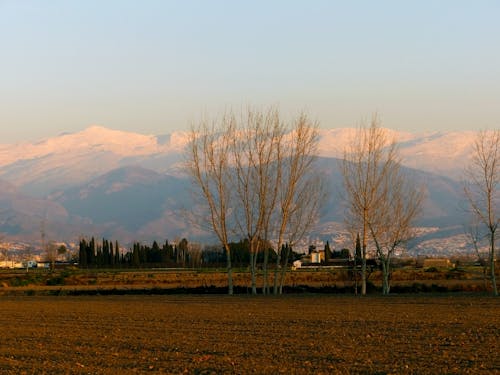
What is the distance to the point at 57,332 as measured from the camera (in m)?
28.7

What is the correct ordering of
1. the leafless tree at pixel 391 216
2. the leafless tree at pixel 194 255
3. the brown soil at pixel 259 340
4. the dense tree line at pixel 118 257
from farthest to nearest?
the leafless tree at pixel 194 255, the dense tree line at pixel 118 257, the leafless tree at pixel 391 216, the brown soil at pixel 259 340

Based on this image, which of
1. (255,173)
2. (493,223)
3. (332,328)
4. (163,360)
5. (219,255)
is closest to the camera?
(163,360)

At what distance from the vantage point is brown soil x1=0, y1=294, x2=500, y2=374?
758 inches

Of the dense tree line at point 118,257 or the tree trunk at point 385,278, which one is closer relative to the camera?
the tree trunk at point 385,278

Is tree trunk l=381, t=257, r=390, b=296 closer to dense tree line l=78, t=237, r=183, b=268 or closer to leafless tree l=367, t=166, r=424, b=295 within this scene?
leafless tree l=367, t=166, r=424, b=295

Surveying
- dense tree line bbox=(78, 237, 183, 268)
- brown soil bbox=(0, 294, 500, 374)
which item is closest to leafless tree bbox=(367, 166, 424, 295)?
brown soil bbox=(0, 294, 500, 374)

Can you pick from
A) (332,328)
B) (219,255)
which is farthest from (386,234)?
(219,255)

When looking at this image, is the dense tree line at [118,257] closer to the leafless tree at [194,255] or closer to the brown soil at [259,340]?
the leafless tree at [194,255]

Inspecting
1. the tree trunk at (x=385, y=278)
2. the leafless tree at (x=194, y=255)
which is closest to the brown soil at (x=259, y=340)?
the tree trunk at (x=385, y=278)

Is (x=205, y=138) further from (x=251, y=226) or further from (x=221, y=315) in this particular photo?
(x=221, y=315)

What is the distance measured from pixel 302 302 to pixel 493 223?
13.8 meters

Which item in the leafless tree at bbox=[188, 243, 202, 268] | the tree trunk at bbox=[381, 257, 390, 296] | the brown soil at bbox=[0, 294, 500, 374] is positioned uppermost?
the leafless tree at bbox=[188, 243, 202, 268]

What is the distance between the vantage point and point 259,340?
24.4 metres

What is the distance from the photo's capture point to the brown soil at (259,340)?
19266mm
